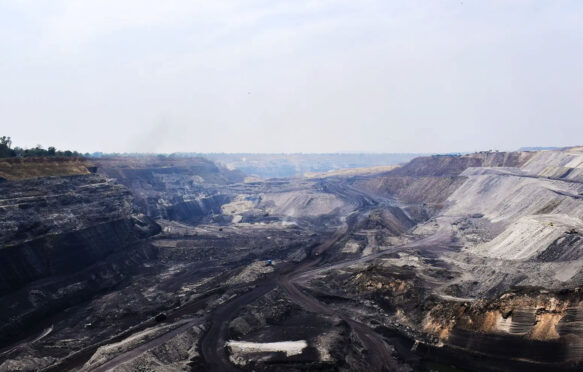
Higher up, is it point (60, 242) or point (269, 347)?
point (60, 242)

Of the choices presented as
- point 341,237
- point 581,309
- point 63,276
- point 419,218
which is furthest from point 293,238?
point 581,309

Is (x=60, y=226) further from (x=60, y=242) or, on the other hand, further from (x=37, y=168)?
(x=37, y=168)

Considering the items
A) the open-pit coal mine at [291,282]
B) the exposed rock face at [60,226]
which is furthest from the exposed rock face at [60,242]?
the open-pit coal mine at [291,282]

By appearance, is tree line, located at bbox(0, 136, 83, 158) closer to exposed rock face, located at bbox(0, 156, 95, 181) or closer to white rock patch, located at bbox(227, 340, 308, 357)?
exposed rock face, located at bbox(0, 156, 95, 181)

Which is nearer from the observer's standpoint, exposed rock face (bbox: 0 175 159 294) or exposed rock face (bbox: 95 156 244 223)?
exposed rock face (bbox: 0 175 159 294)

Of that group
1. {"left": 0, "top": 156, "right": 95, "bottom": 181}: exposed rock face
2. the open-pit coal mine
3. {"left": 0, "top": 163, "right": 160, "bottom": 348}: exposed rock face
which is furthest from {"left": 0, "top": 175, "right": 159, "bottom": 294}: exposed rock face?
{"left": 0, "top": 156, "right": 95, "bottom": 181}: exposed rock face

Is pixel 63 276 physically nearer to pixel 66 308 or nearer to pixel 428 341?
pixel 66 308

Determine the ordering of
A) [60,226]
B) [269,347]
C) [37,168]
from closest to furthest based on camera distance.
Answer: [269,347] < [60,226] < [37,168]

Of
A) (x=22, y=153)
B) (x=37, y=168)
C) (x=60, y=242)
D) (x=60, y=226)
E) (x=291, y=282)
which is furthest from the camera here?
(x=22, y=153)

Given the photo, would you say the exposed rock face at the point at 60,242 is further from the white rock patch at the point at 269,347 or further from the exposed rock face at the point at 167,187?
the white rock patch at the point at 269,347

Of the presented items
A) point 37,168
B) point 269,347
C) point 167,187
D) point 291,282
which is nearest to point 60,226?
point 37,168
